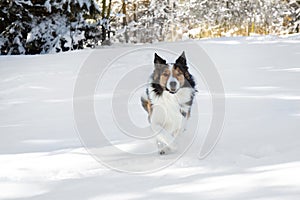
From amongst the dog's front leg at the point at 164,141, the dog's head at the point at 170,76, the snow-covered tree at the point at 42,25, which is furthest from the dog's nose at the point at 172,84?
the snow-covered tree at the point at 42,25

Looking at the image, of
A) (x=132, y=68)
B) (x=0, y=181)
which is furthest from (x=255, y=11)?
(x=0, y=181)

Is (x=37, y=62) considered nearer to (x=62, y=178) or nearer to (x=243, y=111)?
(x=243, y=111)

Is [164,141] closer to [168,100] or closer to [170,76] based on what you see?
[168,100]

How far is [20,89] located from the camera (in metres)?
5.71

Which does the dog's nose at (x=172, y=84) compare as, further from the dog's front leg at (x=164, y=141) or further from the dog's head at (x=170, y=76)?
the dog's front leg at (x=164, y=141)

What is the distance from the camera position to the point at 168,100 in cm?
277

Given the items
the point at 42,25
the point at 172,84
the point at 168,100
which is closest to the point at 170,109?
the point at 168,100

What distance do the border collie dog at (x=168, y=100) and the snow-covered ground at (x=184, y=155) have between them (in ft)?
0.73

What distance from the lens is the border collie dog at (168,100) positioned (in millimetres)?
2756

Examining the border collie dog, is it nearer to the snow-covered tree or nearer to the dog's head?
the dog's head

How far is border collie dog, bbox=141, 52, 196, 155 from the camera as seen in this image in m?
2.76

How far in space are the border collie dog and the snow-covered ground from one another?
0.73 ft

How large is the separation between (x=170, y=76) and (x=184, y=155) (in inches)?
22.5

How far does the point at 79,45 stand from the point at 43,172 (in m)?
7.97
